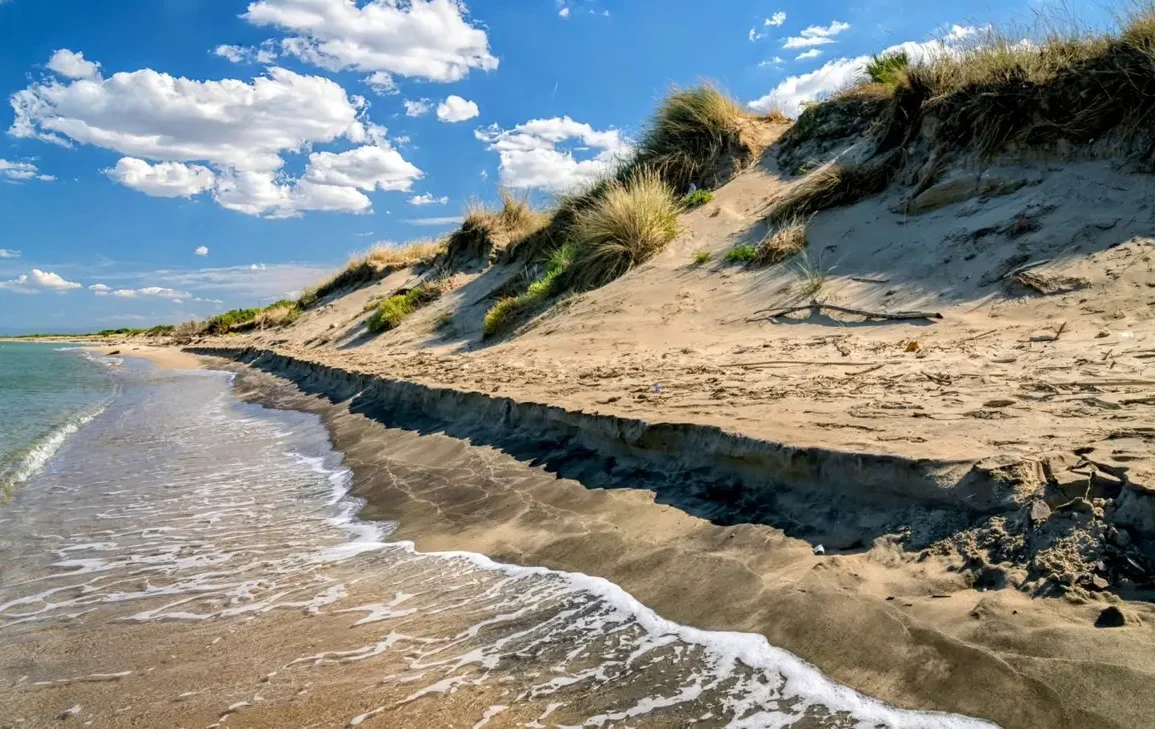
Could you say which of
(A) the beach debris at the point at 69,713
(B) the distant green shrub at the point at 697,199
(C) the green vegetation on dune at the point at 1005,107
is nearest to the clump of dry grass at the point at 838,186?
(C) the green vegetation on dune at the point at 1005,107

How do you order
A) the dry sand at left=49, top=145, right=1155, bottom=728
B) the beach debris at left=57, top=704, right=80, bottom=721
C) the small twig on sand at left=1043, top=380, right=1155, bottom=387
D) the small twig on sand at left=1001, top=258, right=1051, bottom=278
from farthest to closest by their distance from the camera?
the small twig on sand at left=1001, top=258, right=1051, bottom=278, the small twig on sand at left=1043, top=380, right=1155, bottom=387, the beach debris at left=57, top=704, right=80, bottom=721, the dry sand at left=49, top=145, right=1155, bottom=728

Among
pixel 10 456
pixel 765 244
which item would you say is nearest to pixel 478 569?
pixel 765 244

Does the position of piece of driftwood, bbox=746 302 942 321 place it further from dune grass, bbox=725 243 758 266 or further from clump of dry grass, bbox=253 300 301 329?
clump of dry grass, bbox=253 300 301 329

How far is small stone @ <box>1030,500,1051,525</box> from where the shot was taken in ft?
8.36

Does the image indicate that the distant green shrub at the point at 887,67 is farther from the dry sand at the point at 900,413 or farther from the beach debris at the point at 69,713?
the beach debris at the point at 69,713

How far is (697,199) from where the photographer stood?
1152 centimetres

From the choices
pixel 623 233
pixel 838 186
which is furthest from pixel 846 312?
pixel 623 233

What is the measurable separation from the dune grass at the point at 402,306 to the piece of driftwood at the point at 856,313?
34.4 feet

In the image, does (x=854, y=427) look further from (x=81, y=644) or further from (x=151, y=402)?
(x=151, y=402)

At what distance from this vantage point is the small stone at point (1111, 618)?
212 centimetres

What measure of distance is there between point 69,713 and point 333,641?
34.5 inches

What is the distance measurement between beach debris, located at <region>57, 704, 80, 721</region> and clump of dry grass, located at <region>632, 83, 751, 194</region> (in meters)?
11.0

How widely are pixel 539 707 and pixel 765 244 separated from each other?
23.7 ft

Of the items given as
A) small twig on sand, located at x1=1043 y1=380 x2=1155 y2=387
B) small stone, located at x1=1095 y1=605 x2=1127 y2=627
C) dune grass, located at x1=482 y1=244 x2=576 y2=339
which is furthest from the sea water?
small twig on sand, located at x1=1043 y1=380 x2=1155 y2=387
